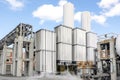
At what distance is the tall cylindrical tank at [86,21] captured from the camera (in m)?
44.0

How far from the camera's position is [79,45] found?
38.8m

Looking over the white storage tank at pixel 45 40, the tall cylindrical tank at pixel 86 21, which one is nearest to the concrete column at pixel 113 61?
the white storage tank at pixel 45 40

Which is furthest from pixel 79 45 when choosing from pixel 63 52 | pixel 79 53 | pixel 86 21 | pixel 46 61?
pixel 46 61

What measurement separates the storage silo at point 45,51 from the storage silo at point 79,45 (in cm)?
482

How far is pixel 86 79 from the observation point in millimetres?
28109

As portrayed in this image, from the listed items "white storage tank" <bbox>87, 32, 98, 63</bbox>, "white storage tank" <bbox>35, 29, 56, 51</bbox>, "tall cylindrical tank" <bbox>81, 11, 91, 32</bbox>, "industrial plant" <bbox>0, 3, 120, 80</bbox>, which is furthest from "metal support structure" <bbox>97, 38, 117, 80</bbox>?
"tall cylindrical tank" <bbox>81, 11, 91, 32</bbox>

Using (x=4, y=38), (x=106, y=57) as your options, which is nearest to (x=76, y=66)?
(x=106, y=57)

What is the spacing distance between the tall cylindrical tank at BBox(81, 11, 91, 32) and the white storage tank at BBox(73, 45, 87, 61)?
6420 millimetres

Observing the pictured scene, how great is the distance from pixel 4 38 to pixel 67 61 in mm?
19373

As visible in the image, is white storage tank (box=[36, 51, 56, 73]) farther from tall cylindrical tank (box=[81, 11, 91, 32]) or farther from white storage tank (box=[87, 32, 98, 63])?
tall cylindrical tank (box=[81, 11, 91, 32])

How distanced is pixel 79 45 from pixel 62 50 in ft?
14.8

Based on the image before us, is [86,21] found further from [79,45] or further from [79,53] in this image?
[79,53]

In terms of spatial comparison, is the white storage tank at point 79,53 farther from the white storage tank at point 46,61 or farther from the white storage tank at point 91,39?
the white storage tank at point 46,61

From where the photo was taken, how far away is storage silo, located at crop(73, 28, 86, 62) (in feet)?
125
